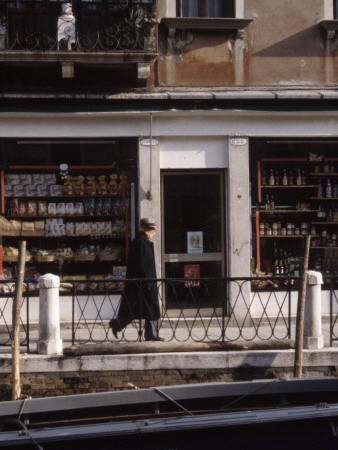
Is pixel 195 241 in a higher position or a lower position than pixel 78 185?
lower

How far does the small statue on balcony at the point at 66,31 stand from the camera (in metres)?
10.7

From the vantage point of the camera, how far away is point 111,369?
854 cm

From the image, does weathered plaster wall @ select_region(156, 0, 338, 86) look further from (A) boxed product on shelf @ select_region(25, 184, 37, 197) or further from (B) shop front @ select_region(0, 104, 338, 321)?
(A) boxed product on shelf @ select_region(25, 184, 37, 197)

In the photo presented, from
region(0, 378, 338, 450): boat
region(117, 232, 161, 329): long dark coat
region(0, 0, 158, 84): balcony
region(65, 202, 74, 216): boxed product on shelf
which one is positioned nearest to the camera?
region(0, 378, 338, 450): boat

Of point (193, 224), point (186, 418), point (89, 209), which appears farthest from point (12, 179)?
point (186, 418)

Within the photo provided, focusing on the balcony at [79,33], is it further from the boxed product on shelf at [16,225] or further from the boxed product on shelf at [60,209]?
the boxed product on shelf at [16,225]

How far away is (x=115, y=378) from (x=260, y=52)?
20.0 feet

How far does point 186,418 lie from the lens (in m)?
5.97

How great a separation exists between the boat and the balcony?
18.5 ft

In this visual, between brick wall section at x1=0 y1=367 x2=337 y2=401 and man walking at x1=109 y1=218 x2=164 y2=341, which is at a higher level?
man walking at x1=109 y1=218 x2=164 y2=341

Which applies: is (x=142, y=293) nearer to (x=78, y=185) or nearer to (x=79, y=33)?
(x=78, y=185)

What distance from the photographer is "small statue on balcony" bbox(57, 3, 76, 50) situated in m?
10.7

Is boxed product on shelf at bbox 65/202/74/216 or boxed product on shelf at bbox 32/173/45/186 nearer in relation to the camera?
boxed product on shelf at bbox 32/173/45/186

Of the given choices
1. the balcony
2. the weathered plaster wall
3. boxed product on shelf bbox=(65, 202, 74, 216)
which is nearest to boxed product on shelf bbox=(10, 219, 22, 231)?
boxed product on shelf bbox=(65, 202, 74, 216)
